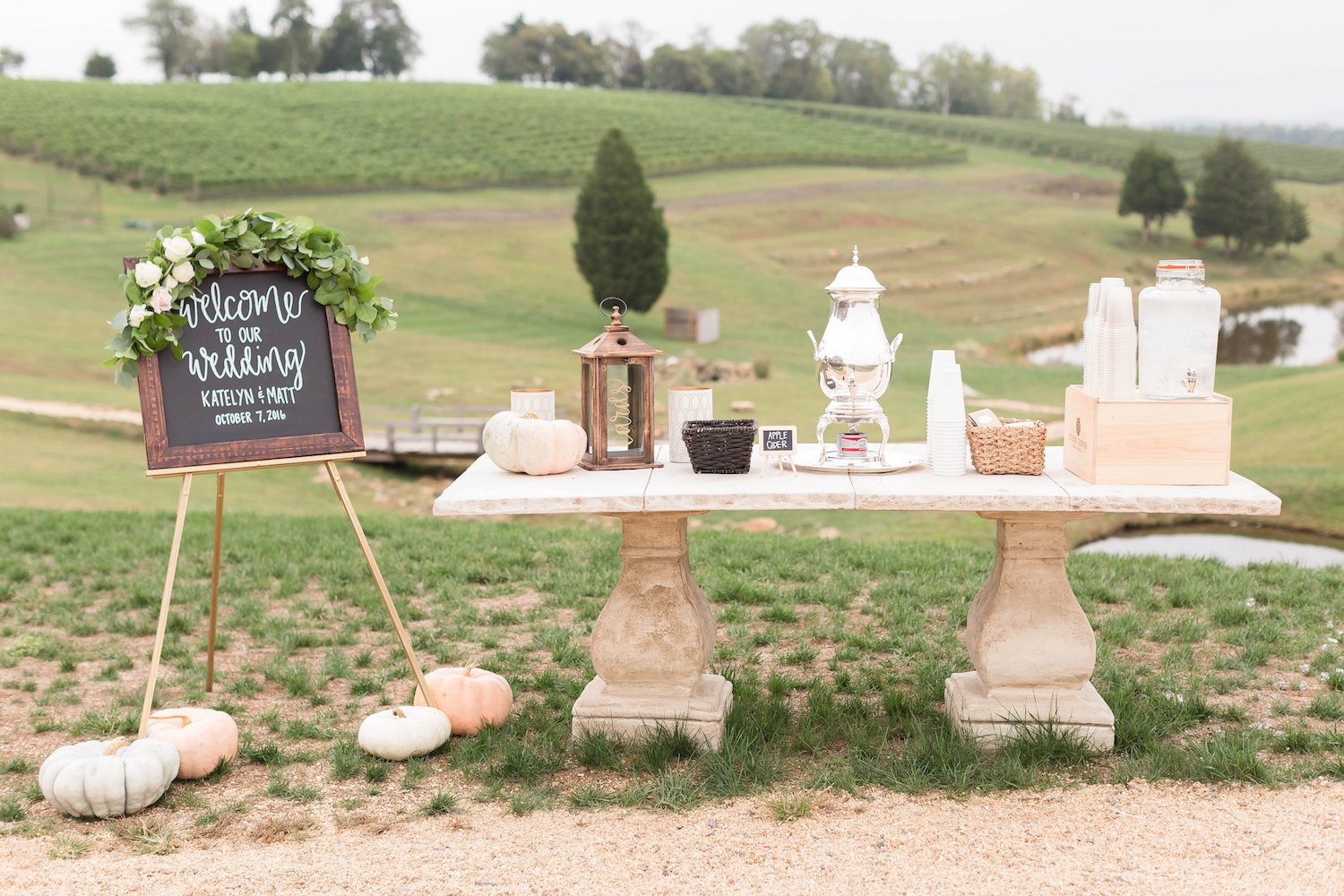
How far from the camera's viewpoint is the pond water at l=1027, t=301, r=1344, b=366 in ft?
101

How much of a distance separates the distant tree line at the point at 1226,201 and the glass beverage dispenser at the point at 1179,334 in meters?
38.3

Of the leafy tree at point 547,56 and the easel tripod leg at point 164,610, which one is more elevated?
the leafy tree at point 547,56

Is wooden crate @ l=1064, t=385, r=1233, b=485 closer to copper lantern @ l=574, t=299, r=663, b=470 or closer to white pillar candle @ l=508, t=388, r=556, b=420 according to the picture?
copper lantern @ l=574, t=299, r=663, b=470

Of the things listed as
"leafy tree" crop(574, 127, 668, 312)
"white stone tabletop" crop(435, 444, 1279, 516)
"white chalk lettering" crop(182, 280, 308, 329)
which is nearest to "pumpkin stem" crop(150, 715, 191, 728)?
"white stone tabletop" crop(435, 444, 1279, 516)

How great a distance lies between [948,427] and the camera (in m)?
4.21

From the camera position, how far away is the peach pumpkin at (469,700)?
471 centimetres

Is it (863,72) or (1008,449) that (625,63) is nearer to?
(863,72)

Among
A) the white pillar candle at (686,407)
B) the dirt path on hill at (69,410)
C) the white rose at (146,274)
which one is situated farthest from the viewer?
the dirt path on hill at (69,410)

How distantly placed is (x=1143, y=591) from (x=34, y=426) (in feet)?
54.2

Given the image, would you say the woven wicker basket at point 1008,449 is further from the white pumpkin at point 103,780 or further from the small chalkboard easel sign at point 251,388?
the white pumpkin at point 103,780

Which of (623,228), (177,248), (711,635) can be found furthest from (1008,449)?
(623,228)

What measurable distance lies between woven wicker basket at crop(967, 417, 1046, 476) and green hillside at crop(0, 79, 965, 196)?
1519 inches

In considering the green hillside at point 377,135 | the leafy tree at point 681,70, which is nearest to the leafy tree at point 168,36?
the green hillside at point 377,135

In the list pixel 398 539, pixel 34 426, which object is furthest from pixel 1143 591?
pixel 34 426
